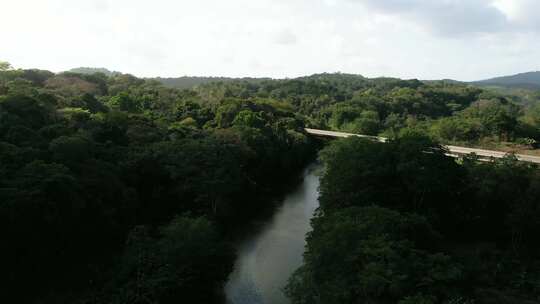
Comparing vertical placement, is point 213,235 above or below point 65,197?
below

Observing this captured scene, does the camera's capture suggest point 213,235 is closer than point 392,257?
No

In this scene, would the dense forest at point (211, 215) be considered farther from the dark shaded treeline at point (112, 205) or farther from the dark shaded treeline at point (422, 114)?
the dark shaded treeline at point (422, 114)

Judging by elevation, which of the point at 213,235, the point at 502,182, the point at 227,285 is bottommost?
the point at 227,285

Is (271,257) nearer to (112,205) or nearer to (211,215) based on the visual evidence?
(211,215)

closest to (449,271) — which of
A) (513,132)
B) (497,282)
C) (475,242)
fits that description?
(497,282)

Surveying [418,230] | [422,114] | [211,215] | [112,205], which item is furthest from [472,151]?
[422,114]

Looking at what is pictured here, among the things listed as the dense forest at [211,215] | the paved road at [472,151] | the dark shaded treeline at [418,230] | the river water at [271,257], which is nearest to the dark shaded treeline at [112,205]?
the dense forest at [211,215]

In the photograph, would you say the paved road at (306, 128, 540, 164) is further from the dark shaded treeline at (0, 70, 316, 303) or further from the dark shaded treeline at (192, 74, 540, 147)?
the dark shaded treeline at (0, 70, 316, 303)

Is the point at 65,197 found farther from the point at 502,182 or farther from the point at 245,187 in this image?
the point at 502,182
